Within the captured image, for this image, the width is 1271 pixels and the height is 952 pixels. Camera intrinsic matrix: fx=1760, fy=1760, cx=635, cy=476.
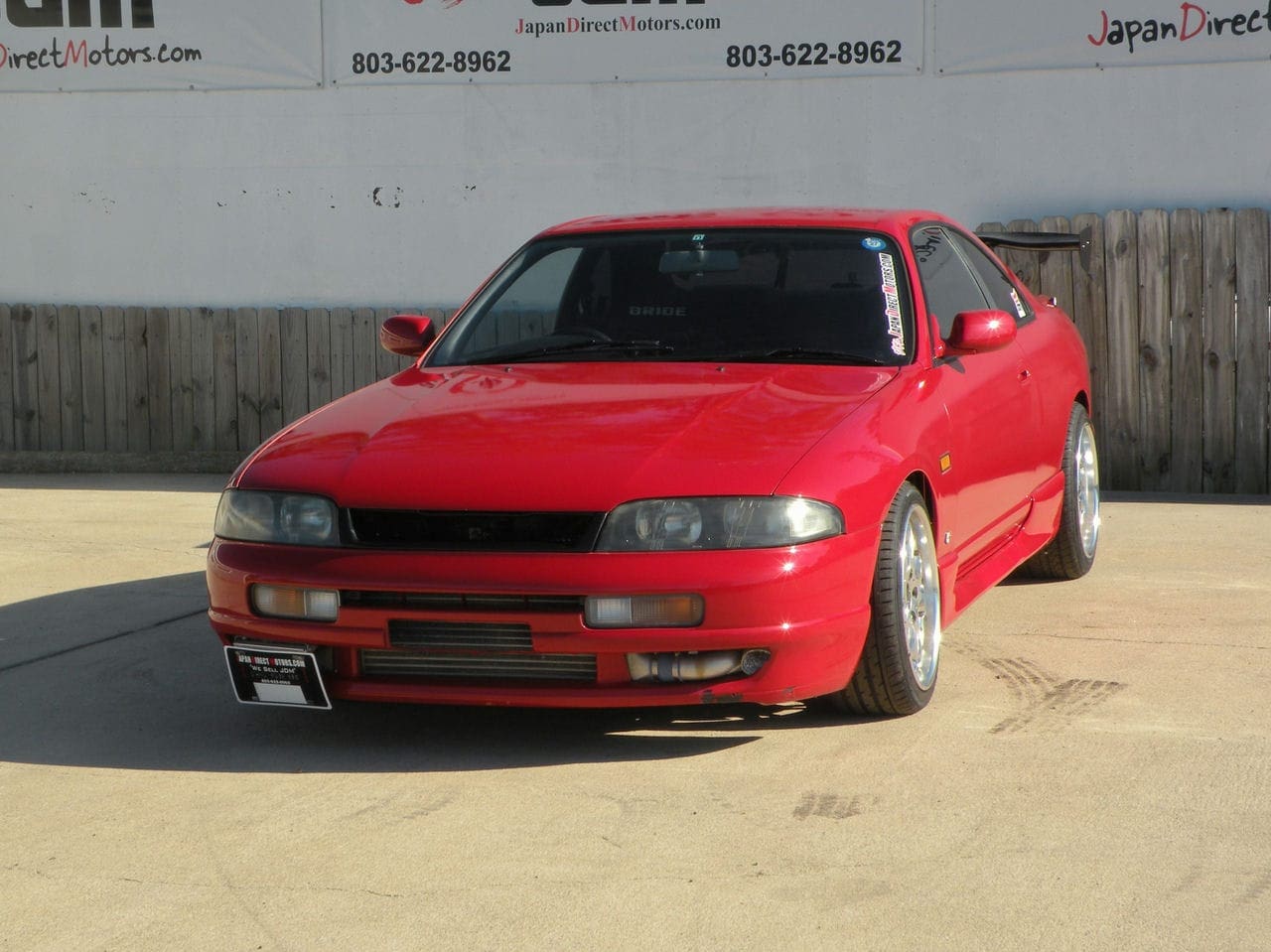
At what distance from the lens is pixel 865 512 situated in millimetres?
4469

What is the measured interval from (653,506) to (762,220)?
72.8 inches

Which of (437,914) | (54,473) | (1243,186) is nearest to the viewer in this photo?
(437,914)

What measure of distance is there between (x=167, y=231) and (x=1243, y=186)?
6.53 meters

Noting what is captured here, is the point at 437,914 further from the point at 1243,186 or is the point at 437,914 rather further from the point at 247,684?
the point at 1243,186

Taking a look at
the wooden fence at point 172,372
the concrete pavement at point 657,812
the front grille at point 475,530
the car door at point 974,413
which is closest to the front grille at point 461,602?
the front grille at point 475,530

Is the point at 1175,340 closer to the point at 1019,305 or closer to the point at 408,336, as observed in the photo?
the point at 1019,305

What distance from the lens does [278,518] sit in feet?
15.0

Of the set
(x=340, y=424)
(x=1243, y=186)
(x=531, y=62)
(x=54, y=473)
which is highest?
(x=531, y=62)

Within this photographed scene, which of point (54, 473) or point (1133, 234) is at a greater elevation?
point (1133, 234)

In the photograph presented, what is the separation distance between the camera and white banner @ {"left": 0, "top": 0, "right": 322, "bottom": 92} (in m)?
11.0

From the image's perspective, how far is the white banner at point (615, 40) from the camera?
1023 centimetres

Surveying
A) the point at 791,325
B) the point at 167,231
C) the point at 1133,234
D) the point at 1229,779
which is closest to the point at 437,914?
the point at 1229,779

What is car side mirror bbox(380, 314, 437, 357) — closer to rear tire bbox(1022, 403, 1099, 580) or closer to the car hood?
the car hood

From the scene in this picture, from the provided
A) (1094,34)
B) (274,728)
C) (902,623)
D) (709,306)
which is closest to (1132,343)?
(1094,34)
